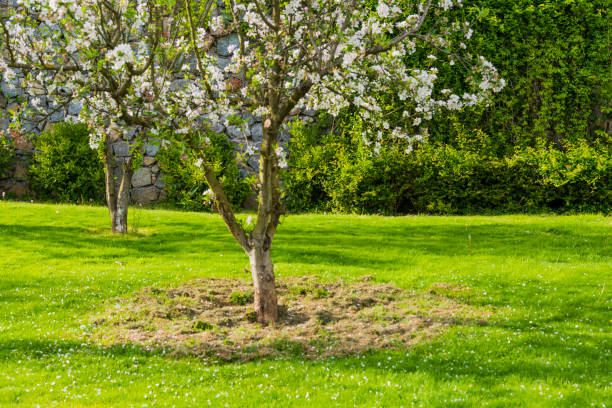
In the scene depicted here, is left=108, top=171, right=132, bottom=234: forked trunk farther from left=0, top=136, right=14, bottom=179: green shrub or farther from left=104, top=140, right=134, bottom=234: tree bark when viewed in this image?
left=0, top=136, right=14, bottom=179: green shrub

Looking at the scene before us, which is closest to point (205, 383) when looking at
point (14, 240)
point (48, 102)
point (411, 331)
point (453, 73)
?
point (411, 331)

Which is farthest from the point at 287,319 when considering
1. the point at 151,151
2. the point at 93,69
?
the point at 151,151

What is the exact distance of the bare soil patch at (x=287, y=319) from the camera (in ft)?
23.2

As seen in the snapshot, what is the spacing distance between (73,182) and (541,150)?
48.6 ft

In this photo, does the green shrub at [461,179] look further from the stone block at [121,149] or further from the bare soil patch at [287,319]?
the bare soil patch at [287,319]

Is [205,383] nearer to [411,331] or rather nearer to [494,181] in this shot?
[411,331]

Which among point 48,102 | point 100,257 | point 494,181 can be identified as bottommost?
point 100,257

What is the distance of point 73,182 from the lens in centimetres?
1897

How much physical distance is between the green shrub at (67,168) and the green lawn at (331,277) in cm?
250

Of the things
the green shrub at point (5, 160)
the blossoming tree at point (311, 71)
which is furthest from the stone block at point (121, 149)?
the blossoming tree at point (311, 71)

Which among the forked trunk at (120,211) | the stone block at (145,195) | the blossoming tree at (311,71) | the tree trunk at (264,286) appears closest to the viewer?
the blossoming tree at (311,71)

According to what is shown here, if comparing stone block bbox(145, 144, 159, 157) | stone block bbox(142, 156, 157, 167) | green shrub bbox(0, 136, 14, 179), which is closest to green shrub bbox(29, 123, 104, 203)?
green shrub bbox(0, 136, 14, 179)

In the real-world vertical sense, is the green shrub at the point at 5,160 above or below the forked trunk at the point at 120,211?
above

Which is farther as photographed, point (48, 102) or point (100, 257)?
point (48, 102)
